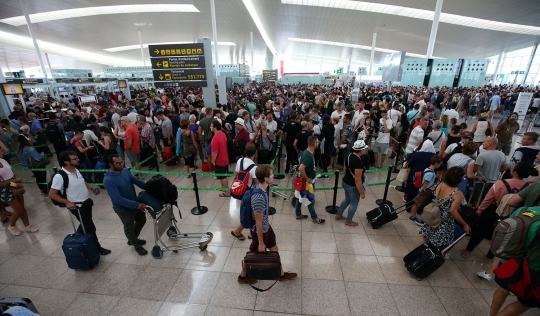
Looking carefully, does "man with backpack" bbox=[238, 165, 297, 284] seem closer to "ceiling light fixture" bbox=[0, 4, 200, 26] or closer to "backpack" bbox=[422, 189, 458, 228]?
"backpack" bbox=[422, 189, 458, 228]

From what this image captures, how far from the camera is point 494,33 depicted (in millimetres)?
27172

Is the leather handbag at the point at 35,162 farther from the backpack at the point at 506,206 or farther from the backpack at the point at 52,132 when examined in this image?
the backpack at the point at 506,206

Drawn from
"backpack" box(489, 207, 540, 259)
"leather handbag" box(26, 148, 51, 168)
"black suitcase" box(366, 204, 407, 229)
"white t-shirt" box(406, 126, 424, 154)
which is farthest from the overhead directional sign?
"backpack" box(489, 207, 540, 259)

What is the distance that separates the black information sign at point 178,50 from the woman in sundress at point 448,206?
339 inches

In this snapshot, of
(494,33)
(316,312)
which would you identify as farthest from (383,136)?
(494,33)

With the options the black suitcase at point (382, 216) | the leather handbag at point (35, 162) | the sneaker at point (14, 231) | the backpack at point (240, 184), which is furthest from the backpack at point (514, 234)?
the leather handbag at point (35, 162)

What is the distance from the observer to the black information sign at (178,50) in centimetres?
874

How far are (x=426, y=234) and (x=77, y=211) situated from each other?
5147mm

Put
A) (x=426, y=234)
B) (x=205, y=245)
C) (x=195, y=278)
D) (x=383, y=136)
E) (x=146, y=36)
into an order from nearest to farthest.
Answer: (x=195, y=278) < (x=426, y=234) < (x=205, y=245) < (x=383, y=136) < (x=146, y=36)

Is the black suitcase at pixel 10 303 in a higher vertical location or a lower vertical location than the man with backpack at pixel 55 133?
lower

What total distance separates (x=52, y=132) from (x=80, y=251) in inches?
217

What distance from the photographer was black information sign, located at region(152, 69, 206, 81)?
29.5 feet

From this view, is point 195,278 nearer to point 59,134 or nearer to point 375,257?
point 375,257

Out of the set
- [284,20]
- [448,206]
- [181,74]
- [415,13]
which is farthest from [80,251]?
[284,20]
